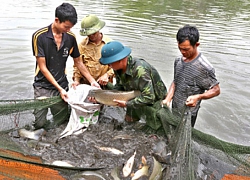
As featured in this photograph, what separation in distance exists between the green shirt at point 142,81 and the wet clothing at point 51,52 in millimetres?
888

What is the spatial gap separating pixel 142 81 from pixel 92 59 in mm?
1575

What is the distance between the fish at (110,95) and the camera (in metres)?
4.18

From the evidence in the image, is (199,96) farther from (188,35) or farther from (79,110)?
(79,110)

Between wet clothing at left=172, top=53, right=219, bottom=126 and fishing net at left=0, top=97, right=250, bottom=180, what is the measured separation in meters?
0.26

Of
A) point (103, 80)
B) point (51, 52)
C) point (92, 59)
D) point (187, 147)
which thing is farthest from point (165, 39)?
point (187, 147)

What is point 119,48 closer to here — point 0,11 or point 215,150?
point 215,150

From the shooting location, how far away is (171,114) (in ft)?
12.9

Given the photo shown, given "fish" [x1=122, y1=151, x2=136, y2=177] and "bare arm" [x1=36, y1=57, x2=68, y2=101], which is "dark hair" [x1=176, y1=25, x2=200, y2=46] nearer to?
"fish" [x1=122, y1=151, x2=136, y2=177]

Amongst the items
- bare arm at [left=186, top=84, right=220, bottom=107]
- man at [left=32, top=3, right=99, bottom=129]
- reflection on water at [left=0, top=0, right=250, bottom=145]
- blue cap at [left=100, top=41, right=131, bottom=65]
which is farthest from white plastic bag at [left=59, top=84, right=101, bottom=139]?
reflection on water at [left=0, top=0, right=250, bottom=145]

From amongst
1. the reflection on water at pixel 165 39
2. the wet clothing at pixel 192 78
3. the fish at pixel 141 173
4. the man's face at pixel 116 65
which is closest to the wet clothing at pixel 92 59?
the man's face at pixel 116 65

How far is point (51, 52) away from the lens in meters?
4.27

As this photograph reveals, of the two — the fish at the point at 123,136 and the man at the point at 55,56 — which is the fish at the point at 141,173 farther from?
the man at the point at 55,56

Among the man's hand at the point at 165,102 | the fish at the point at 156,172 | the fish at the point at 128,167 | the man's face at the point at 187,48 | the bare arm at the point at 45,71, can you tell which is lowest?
Result: the fish at the point at 128,167

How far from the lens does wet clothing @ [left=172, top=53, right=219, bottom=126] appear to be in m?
3.59
